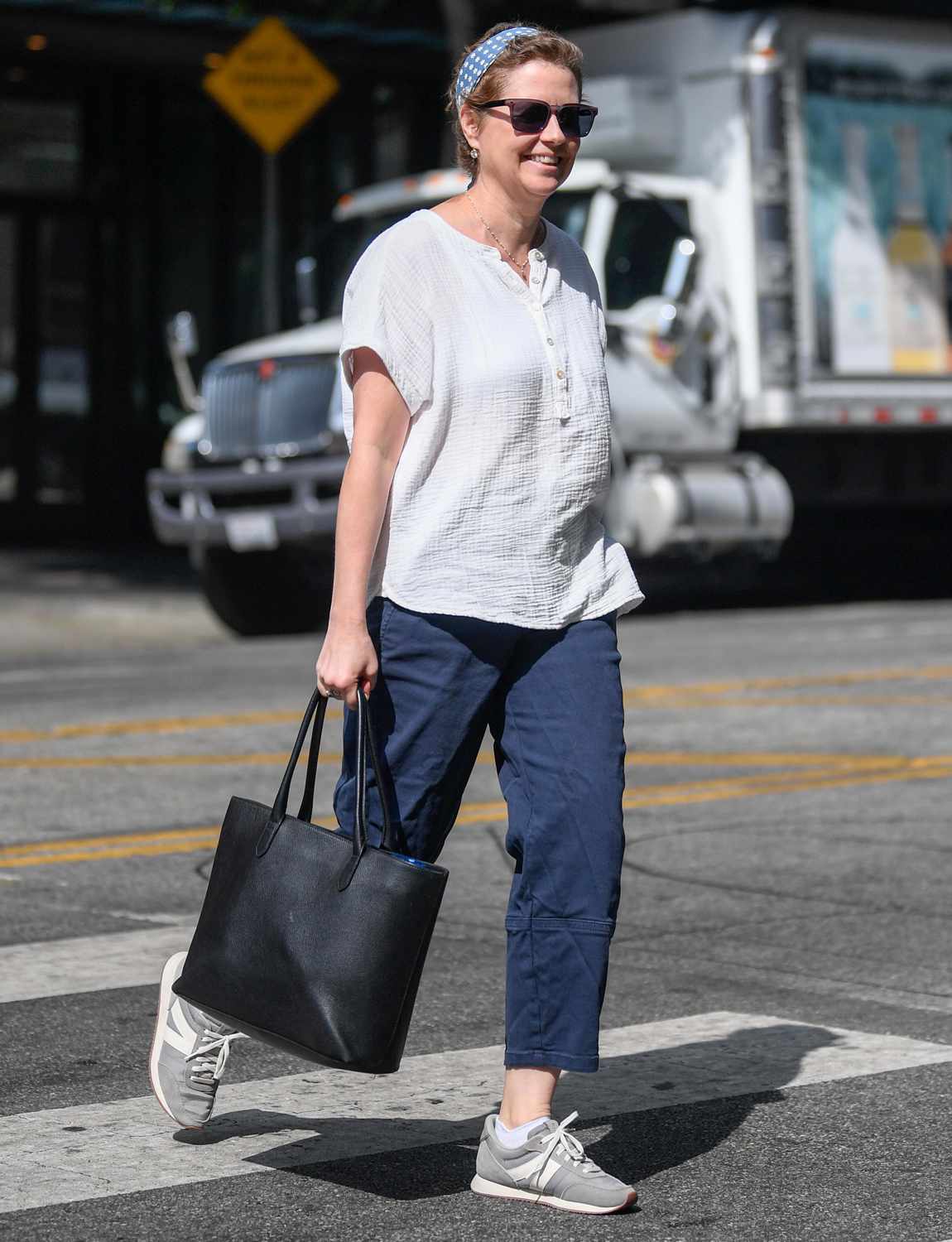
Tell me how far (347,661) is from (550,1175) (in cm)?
87

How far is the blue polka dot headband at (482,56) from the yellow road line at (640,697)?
230 inches

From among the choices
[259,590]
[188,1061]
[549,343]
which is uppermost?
[259,590]

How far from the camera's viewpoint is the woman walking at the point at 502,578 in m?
3.96

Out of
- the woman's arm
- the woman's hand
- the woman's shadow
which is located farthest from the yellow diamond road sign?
the woman's hand

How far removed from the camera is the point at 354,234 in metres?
16.3

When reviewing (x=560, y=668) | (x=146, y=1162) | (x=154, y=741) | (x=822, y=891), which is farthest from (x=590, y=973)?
(x=154, y=741)

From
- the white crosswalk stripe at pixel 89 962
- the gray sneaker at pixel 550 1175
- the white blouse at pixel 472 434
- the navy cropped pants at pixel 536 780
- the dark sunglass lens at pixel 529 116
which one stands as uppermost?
the dark sunglass lens at pixel 529 116

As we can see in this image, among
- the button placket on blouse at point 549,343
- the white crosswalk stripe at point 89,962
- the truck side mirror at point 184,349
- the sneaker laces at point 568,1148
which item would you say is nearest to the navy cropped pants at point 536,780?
the sneaker laces at point 568,1148

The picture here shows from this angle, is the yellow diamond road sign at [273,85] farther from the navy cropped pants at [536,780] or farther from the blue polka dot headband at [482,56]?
the navy cropped pants at [536,780]

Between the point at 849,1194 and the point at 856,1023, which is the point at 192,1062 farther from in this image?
the point at 856,1023

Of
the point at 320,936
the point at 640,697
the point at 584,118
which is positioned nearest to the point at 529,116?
the point at 584,118

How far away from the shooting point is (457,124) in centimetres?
415

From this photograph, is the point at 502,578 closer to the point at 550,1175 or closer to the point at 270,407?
the point at 550,1175

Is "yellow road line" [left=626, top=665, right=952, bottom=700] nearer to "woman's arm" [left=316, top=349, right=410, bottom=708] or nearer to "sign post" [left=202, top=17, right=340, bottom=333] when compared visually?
"sign post" [left=202, top=17, right=340, bottom=333]
